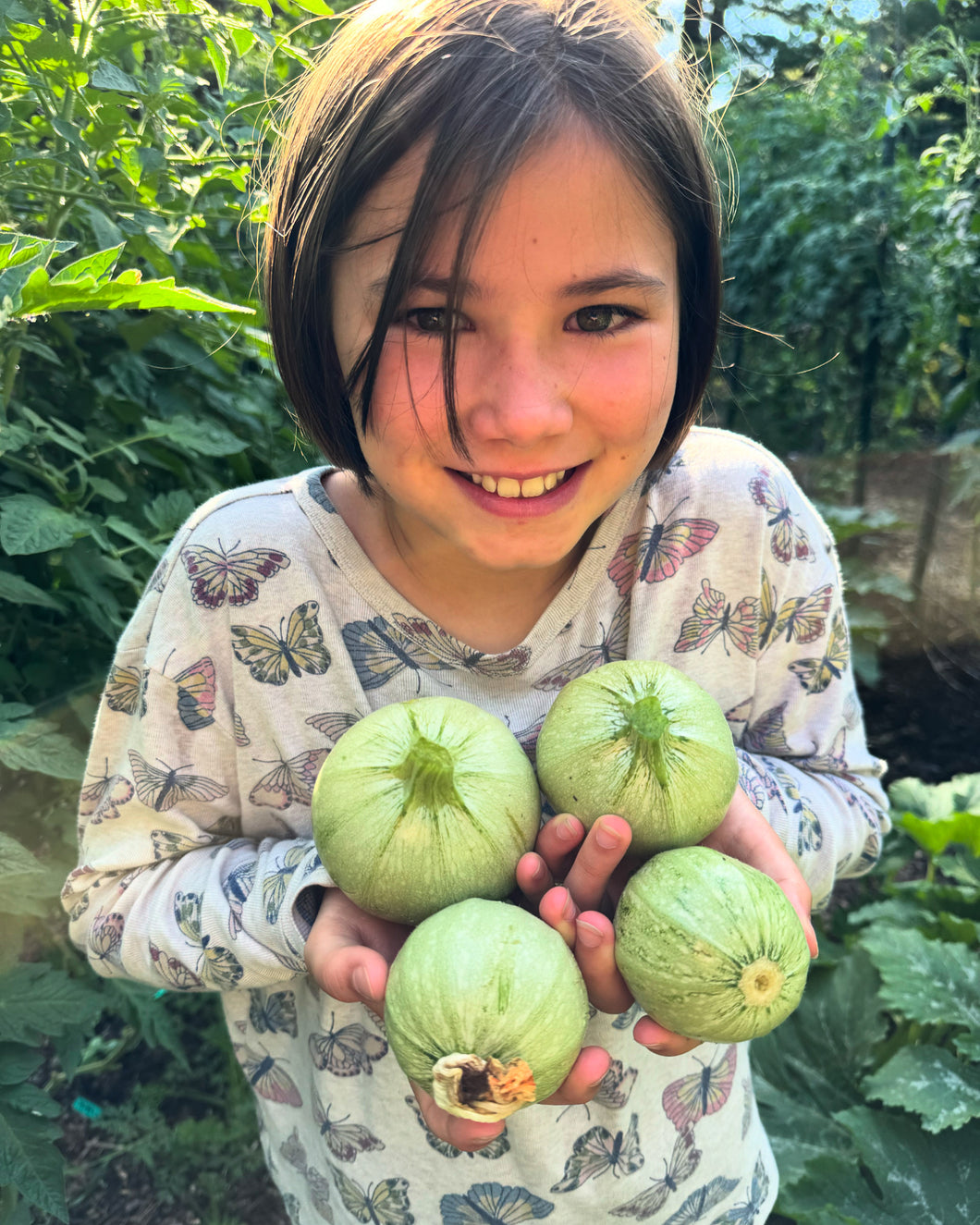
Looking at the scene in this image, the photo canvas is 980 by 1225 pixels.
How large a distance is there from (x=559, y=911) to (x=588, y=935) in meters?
0.06

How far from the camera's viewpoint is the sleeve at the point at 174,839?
55.8 inches

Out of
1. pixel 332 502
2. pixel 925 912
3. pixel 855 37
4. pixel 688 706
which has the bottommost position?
pixel 925 912

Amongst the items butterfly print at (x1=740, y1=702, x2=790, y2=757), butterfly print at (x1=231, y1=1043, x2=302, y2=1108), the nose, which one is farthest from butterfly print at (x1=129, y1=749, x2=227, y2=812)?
butterfly print at (x1=740, y1=702, x2=790, y2=757)

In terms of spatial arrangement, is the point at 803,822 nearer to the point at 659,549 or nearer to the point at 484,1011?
the point at 659,549

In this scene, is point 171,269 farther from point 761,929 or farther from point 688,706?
point 761,929

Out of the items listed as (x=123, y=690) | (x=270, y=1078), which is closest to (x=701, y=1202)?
(x=270, y=1078)

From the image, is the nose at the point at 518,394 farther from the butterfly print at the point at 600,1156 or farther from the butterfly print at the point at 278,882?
the butterfly print at the point at 600,1156

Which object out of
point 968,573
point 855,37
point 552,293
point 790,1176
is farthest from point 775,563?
point 855,37

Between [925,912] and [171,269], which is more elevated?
[171,269]

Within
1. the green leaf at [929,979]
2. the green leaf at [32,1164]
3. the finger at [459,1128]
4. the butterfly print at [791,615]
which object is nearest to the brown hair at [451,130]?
the butterfly print at [791,615]

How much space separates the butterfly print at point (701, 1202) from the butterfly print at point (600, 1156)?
0.16m

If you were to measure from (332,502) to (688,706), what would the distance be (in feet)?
2.45

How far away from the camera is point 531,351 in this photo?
1.19 meters

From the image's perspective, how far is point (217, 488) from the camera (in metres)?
2.20
